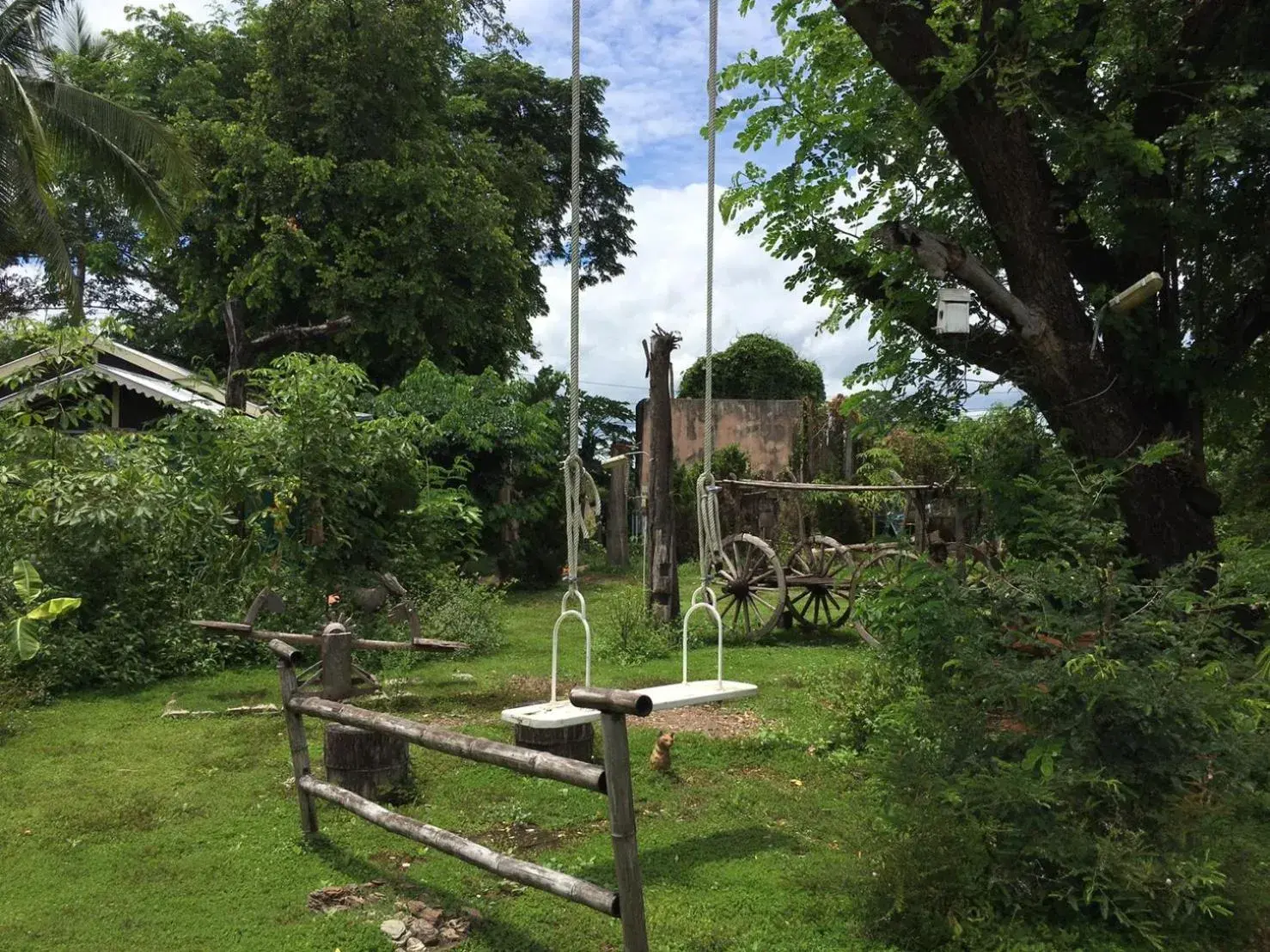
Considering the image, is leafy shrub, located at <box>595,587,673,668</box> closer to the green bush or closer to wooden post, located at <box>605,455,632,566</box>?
the green bush

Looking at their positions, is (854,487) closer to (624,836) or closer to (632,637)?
(632,637)

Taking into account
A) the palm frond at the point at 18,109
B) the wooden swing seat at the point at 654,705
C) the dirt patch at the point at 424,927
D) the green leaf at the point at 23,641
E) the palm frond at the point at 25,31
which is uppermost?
the palm frond at the point at 25,31

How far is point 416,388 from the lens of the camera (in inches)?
625

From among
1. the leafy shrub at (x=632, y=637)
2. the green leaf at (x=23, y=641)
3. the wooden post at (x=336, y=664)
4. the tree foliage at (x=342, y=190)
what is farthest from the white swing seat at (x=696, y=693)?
the tree foliage at (x=342, y=190)

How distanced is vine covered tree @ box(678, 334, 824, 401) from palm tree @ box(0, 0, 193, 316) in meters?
13.7

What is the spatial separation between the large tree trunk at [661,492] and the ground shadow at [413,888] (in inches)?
249

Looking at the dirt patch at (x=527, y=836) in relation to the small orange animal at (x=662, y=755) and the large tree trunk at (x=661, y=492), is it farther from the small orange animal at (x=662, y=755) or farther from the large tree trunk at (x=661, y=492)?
the large tree trunk at (x=661, y=492)

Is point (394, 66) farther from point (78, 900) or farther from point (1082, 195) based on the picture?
point (78, 900)

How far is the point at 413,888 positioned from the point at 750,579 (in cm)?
748

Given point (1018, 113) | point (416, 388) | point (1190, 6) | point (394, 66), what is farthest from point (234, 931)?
point (394, 66)

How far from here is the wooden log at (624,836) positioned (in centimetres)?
339

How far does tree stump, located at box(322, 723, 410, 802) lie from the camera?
5.62 metres

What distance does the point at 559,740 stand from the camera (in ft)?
19.2

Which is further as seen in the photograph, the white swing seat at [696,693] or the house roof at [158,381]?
A: the house roof at [158,381]
